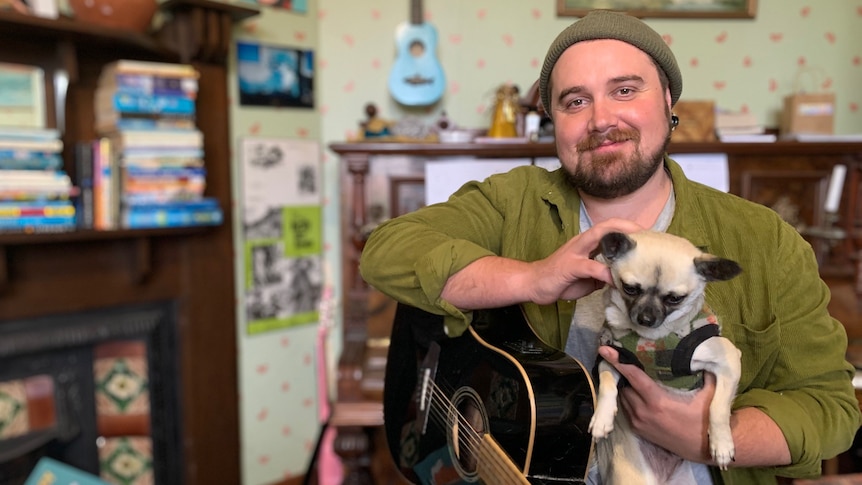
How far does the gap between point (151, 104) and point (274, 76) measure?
1.93 ft

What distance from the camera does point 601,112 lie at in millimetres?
932

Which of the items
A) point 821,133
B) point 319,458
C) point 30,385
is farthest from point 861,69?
point 30,385

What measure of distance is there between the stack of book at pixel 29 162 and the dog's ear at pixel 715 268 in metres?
1.71

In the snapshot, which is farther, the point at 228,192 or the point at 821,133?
the point at 228,192

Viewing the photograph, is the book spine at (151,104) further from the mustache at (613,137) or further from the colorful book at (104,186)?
the mustache at (613,137)

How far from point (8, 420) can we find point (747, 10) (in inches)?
114

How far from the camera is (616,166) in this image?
95cm

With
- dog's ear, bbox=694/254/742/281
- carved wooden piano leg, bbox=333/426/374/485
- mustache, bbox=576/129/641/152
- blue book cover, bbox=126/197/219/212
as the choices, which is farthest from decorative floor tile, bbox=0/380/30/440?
dog's ear, bbox=694/254/742/281

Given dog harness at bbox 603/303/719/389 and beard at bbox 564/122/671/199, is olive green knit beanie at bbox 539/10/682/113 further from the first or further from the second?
dog harness at bbox 603/303/719/389

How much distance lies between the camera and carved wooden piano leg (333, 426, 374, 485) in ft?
5.60

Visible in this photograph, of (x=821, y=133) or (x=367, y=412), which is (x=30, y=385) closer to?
(x=367, y=412)

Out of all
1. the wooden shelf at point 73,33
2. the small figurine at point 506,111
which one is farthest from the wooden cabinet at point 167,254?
the small figurine at point 506,111

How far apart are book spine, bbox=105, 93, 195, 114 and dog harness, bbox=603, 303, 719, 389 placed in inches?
62.4

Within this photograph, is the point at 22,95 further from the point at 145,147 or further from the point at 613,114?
the point at 613,114
